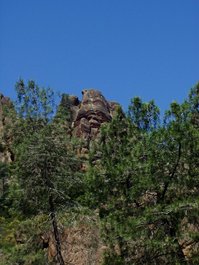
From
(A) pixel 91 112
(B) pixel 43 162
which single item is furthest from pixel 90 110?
(B) pixel 43 162

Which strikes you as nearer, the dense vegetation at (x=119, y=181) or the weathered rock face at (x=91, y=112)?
the dense vegetation at (x=119, y=181)

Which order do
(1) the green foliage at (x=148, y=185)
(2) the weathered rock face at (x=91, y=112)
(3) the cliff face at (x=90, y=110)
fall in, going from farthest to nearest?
(3) the cliff face at (x=90, y=110)
(2) the weathered rock face at (x=91, y=112)
(1) the green foliage at (x=148, y=185)

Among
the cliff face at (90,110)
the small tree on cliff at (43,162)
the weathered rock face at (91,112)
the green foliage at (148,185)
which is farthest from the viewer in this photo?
the cliff face at (90,110)

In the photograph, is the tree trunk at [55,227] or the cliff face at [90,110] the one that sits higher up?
the cliff face at [90,110]

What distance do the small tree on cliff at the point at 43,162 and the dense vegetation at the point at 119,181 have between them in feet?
0.11

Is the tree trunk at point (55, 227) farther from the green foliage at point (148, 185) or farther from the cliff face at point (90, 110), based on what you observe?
the cliff face at point (90, 110)

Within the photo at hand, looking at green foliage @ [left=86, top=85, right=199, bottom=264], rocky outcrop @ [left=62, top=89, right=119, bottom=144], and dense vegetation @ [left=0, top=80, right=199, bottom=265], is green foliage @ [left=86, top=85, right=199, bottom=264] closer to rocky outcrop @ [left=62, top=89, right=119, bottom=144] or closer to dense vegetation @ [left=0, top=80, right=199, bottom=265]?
dense vegetation @ [left=0, top=80, right=199, bottom=265]

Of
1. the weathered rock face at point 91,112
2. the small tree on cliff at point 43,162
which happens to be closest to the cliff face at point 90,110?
the weathered rock face at point 91,112

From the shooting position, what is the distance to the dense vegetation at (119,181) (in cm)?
1330

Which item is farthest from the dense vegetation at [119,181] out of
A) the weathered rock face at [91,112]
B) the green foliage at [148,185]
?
the weathered rock face at [91,112]

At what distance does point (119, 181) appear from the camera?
14.7m

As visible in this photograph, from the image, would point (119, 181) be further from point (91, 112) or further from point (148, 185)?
point (91, 112)

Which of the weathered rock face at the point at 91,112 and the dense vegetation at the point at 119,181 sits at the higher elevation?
the weathered rock face at the point at 91,112

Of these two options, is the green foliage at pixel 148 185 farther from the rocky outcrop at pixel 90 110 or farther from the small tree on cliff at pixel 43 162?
the rocky outcrop at pixel 90 110
